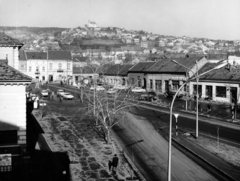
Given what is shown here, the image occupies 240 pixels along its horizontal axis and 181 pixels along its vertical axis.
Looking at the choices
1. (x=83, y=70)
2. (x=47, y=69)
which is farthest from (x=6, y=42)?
(x=47, y=69)

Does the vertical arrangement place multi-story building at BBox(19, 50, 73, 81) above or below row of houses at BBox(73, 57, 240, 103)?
above

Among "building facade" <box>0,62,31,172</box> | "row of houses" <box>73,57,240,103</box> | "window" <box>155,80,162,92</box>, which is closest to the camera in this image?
"building facade" <box>0,62,31,172</box>

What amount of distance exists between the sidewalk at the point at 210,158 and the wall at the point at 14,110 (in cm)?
1077

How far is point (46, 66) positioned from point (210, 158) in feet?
260

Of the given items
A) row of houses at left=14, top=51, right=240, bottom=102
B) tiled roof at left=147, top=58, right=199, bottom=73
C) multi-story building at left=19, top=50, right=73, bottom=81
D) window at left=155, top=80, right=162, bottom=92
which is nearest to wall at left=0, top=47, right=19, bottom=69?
row of houses at left=14, top=51, right=240, bottom=102

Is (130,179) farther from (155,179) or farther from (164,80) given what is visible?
(164,80)

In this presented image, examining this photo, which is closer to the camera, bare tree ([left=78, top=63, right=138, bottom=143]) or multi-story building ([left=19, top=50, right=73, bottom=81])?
bare tree ([left=78, top=63, right=138, bottom=143])

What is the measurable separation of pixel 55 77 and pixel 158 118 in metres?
66.1

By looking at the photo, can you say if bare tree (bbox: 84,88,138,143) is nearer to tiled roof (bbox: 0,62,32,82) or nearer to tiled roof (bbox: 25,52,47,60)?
tiled roof (bbox: 0,62,32,82)

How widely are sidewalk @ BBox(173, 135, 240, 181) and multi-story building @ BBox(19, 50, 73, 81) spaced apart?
70.5 m

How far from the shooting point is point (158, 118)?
32.2 metres

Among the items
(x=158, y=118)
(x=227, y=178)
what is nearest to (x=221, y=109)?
(x=158, y=118)

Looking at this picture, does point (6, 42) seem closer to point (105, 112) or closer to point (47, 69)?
point (105, 112)

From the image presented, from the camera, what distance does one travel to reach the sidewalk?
16597 mm
